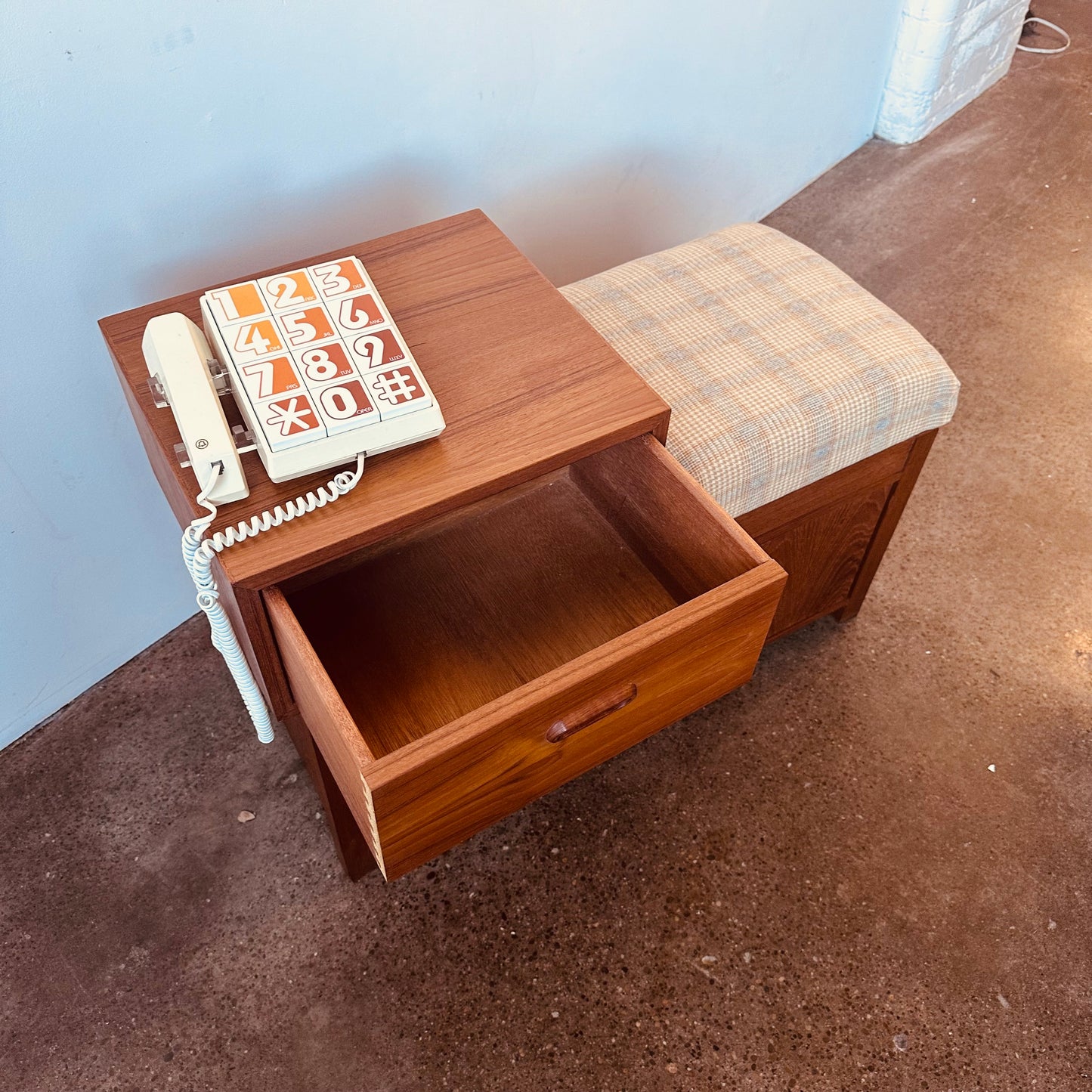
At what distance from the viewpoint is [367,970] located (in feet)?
3.53

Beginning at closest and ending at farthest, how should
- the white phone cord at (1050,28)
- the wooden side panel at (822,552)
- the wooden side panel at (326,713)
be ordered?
the wooden side panel at (326,713), the wooden side panel at (822,552), the white phone cord at (1050,28)

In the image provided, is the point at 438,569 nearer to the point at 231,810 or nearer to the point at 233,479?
the point at 233,479

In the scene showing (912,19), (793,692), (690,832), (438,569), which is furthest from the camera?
(912,19)

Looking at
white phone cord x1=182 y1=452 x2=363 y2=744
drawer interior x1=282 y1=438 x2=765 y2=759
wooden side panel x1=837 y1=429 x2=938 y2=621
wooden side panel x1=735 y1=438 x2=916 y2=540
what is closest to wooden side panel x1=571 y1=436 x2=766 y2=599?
drawer interior x1=282 y1=438 x2=765 y2=759

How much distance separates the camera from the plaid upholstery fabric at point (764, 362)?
98 cm

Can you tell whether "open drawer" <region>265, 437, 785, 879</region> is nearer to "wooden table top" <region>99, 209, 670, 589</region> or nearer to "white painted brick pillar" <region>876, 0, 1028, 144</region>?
"wooden table top" <region>99, 209, 670, 589</region>

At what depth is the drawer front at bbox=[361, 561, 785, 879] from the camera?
0.66 metres

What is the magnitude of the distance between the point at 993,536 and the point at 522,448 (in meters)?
1.01

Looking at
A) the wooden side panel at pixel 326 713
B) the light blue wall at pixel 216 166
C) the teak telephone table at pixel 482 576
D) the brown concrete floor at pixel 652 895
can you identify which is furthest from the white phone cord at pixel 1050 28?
the wooden side panel at pixel 326 713

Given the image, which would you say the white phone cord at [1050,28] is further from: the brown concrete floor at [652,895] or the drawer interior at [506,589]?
the drawer interior at [506,589]

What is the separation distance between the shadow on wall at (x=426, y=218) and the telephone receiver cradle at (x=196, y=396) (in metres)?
0.27

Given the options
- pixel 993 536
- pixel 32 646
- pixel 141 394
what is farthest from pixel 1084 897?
pixel 32 646

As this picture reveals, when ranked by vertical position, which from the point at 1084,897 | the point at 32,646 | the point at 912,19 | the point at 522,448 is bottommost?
the point at 1084,897

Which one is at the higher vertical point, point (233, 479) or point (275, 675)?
point (233, 479)
